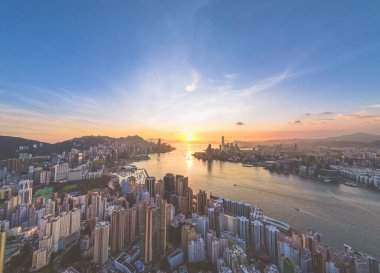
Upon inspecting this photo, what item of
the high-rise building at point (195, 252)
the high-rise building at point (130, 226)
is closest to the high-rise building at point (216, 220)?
the high-rise building at point (195, 252)

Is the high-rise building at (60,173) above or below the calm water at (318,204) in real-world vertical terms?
above

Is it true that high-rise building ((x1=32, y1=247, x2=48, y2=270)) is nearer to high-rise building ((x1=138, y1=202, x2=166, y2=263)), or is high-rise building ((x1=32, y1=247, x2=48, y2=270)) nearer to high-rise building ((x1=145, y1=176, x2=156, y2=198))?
high-rise building ((x1=138, y1=202, x2=166, y2=263))

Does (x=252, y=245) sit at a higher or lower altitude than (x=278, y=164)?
lower

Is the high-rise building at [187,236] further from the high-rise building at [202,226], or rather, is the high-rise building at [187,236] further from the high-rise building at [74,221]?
the high-rise building at [74,221]

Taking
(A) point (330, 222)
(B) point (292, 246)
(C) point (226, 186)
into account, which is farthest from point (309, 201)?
(B) point (292, 246)

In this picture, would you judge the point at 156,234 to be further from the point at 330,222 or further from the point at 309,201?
the point at 309,201

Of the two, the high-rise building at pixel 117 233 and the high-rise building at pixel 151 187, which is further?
the high-rise building at pixel 151 187

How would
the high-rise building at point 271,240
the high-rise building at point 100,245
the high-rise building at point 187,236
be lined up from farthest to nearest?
the high-rise building at point 187,236 < the high-rise building at point 271,240 < the high-rise building at point 100,245
